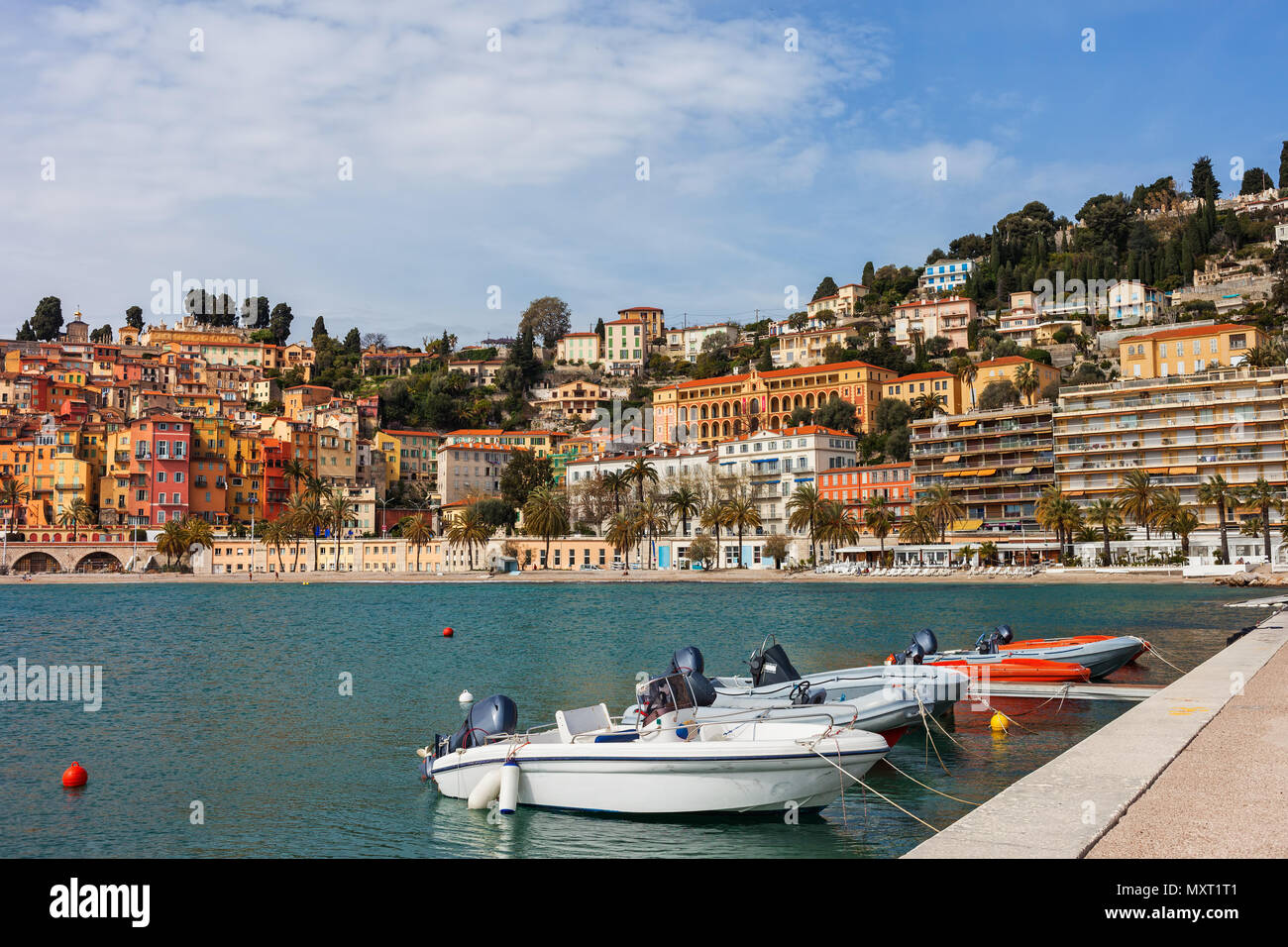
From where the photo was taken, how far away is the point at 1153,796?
1053cm

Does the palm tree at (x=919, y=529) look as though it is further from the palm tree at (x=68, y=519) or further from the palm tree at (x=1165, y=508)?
the palm tree at (x=68, y=519)

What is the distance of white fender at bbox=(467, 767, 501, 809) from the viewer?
55.2 ft

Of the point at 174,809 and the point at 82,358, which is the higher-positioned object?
the point at 82,358

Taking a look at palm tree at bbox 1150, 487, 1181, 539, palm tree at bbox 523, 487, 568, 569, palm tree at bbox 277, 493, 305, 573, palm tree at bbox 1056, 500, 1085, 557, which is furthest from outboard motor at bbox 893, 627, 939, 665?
palm tree at bbox 277, 493, 305, 573

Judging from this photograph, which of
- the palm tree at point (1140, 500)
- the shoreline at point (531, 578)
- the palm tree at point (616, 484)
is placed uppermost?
the palm tree at point (616, 484)

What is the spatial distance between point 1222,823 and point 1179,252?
633ft

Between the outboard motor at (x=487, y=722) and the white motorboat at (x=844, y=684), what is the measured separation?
16.8 ft

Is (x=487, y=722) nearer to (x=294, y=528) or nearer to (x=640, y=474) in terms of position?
(x=640, y=474)

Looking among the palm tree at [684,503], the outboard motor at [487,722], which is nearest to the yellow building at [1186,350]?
the palm tree at [684,503]

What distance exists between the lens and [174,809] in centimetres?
1775

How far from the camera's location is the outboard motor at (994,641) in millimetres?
29442

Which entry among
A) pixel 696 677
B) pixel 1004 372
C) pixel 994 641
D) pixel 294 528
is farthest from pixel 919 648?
pixel 1004 372
